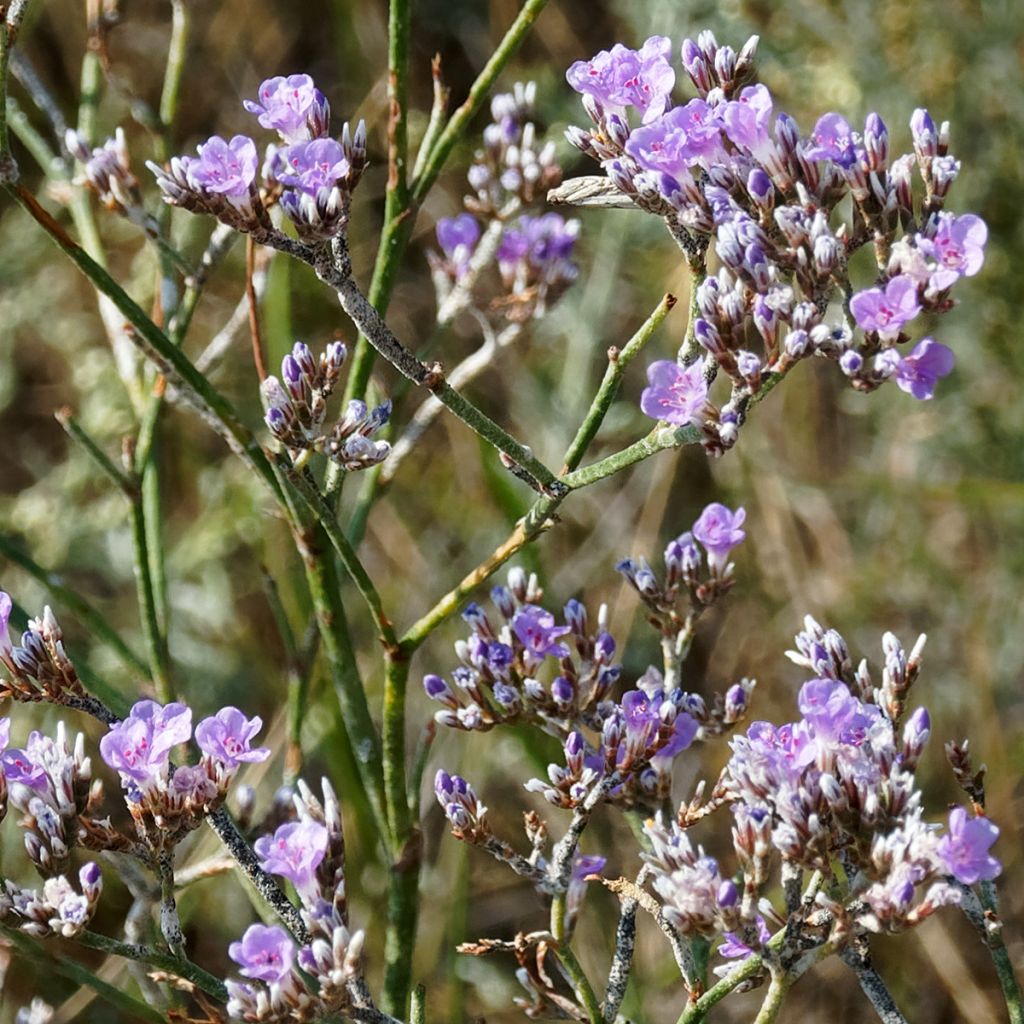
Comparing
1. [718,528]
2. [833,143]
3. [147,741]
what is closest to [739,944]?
[718,528]

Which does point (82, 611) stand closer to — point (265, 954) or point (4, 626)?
point (4, 626)

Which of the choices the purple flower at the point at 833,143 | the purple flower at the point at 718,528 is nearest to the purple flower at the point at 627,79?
the purple flower at the point at 833,143

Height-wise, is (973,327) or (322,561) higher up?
(973,327)

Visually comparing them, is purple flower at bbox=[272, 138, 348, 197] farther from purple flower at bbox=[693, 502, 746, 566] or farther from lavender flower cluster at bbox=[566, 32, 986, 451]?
purple flower at bbox=[693, 502, 746, 566]

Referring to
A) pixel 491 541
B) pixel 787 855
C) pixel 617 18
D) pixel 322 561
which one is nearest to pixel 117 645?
pixel 322 561

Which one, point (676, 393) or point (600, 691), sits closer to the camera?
point (676, 393)

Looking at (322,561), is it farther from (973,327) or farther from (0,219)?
(0,219)

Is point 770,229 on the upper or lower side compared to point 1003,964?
upper
